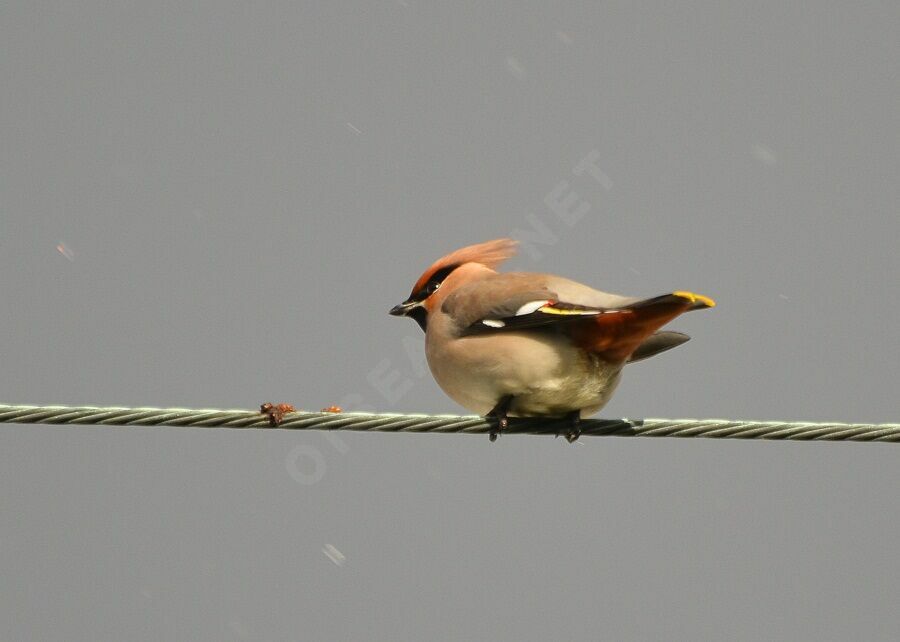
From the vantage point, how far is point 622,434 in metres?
5.20

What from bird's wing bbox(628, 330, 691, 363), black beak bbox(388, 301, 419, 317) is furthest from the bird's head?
bird's wing bbox(628, 330, 691, 363)

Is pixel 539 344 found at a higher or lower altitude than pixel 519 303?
lower

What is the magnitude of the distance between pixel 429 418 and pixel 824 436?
4.96ft

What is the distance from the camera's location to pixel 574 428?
5734mm

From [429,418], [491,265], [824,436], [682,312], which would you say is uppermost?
[491,265]

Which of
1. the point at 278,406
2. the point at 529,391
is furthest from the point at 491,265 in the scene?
the point at 278,406

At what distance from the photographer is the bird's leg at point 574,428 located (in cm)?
571

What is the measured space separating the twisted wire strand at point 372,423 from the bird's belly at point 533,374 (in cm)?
67

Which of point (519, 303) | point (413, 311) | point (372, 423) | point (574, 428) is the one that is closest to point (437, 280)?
point (413, 311)

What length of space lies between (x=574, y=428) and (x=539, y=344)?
0.42m

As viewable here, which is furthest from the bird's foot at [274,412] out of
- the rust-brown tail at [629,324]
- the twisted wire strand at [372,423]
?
the rust-brown tail at [629,324]

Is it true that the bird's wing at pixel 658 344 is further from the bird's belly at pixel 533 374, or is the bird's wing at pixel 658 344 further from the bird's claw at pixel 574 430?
the bird's claw at pixel 574 430

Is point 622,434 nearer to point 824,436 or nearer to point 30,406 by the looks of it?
point 824,436

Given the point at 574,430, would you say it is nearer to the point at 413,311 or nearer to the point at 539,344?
the point at 539,344
